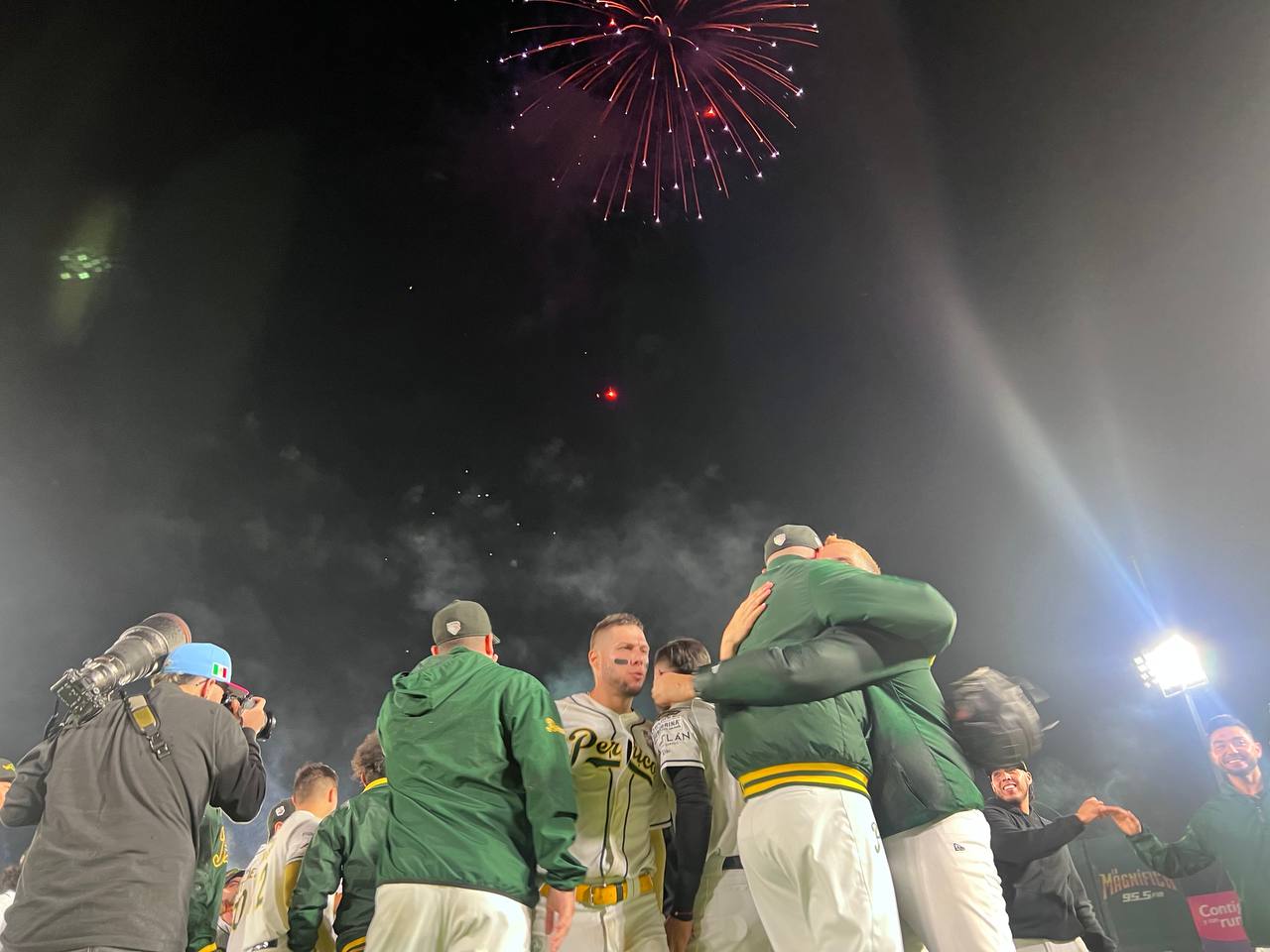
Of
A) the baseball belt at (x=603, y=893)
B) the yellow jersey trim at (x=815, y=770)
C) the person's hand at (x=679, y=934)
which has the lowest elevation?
the person's hand at (x=679, y=934)

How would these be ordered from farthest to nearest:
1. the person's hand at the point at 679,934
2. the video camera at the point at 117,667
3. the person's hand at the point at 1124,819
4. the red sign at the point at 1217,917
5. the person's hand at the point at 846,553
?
the red sign at the point at 1217,917 < the person's hand at the point at 1124,819 < the person's hand at the point at 846,553 < the person's hand at the point at 679,934 < the video camera at the point at 117,667

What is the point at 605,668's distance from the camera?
158 inches

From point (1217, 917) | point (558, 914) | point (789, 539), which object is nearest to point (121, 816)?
point (558, 914)

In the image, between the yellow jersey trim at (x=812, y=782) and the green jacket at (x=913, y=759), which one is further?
the green jacket at (x=913, y=759)

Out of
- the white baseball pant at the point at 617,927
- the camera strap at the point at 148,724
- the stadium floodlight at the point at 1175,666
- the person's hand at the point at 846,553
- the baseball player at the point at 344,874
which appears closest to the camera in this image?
the camera strap at the point at 148,724

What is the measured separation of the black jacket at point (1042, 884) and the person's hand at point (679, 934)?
1743mm

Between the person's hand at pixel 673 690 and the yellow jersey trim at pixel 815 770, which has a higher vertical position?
the person's hand at pixel 673 690

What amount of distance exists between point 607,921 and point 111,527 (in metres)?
18.7

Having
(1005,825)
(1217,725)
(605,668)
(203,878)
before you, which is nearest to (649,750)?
(605,668)

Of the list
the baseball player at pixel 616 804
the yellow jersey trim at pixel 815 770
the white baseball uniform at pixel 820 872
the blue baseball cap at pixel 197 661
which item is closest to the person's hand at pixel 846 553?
the baseball player at pixel 616 804

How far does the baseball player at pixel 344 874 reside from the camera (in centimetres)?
397

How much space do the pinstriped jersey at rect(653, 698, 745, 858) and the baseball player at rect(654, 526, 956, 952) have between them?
70 centimetres

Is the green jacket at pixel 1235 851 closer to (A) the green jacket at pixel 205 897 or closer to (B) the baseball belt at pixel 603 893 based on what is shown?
(B) the baseball belt at pixel 603 893

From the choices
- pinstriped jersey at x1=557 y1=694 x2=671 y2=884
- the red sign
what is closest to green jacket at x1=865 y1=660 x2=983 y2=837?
pinstriped jersey at x1=557 y1=694 x2=671 y2=884
